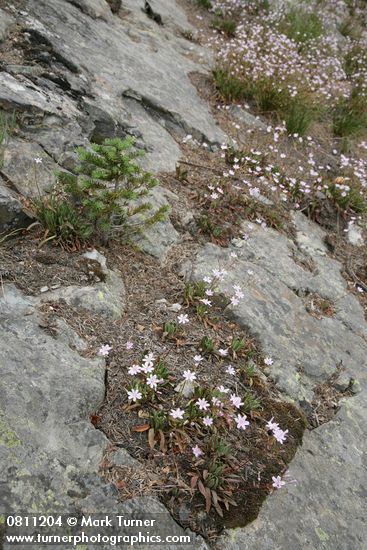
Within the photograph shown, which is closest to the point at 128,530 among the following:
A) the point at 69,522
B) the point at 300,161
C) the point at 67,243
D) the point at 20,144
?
the point at 69,522

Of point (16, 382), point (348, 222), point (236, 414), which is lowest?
point (16, 382)

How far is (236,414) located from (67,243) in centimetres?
215

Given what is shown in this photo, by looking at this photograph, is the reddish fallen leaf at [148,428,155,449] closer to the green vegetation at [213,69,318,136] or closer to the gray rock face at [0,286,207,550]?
the gray rock face at [0,286,207,550]

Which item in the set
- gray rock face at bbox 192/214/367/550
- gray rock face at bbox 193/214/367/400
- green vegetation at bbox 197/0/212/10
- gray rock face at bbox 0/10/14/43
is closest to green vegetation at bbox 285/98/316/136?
gray rock face at bbox 192/214/367/550

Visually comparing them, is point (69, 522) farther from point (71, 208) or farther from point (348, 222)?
point (348, 222)

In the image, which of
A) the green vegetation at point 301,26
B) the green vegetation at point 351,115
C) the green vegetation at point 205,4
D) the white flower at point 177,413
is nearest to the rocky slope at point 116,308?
the white flower at point 177,413

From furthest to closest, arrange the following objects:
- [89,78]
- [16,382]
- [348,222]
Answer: [348,222]
[89,78]
[16,382]

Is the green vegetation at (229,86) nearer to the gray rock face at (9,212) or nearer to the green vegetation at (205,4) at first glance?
the green vegetation at (205,4)

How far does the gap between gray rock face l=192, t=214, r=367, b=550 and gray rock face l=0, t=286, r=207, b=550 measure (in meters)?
0.76

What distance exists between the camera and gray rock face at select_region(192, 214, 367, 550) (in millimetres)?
2857

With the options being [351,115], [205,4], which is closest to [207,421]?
[351,115]

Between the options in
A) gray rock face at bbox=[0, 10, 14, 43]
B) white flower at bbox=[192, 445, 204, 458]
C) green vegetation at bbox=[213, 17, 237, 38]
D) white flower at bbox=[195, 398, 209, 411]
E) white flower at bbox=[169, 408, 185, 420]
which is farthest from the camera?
green vegetation at bbox=[213, 17, 237, 38]

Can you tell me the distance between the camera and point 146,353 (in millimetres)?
3373

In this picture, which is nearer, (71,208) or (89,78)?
(71,208)
